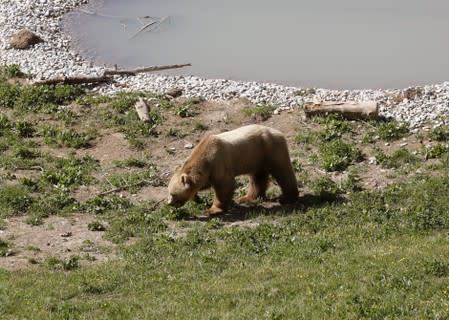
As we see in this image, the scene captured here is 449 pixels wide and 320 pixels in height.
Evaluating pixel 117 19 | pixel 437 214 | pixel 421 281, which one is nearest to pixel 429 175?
pixel 437 214

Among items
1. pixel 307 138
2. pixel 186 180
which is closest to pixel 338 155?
pixel 307 138

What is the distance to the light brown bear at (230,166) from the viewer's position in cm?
1734

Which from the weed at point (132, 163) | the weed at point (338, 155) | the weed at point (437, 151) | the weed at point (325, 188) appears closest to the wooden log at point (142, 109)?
the weed at point (132, 163)

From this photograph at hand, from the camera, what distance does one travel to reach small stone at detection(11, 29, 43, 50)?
91.0 ft

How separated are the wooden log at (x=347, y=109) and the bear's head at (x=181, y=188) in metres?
5.36

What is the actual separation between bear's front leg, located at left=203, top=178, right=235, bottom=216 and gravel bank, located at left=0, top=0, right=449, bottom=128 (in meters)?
5.47

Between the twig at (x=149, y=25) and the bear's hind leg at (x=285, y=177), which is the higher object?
the twig at (x=149, y=25)

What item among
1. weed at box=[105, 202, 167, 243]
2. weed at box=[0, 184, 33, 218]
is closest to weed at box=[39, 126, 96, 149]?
weed at box=[0, 184, 33, 218]

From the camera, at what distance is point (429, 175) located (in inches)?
715

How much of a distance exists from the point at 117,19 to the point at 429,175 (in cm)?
1701

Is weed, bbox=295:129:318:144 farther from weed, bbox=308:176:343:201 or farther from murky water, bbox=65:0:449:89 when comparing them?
murky water, bbox=65:0:449:89

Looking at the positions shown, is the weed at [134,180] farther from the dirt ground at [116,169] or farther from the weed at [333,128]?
the weed at [333,128]

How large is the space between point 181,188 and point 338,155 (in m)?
4.25

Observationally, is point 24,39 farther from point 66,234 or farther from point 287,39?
point 66,234
